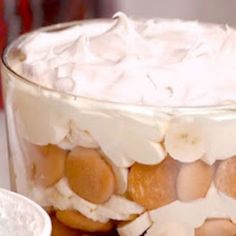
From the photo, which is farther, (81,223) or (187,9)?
(187,9)

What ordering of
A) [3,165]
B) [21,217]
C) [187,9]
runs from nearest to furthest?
[21,217] < [3,165] < [187,9]

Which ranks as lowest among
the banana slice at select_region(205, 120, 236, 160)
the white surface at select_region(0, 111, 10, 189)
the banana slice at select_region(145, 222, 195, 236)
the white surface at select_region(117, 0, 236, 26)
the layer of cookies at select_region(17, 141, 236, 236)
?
the white surface at select_region(0, 111, 10, 189)

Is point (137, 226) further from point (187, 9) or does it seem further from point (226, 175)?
point (187, 9)

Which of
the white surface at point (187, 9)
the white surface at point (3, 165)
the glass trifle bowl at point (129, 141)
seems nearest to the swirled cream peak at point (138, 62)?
the glass trifle bowl at point (129, 141)

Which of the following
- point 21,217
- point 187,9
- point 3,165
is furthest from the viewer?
point 187,9

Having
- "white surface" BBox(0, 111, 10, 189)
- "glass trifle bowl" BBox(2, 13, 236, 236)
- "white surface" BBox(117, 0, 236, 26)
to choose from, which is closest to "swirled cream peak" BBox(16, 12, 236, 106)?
"glass trifle bowl" BBox(2, 13, 236, 236)

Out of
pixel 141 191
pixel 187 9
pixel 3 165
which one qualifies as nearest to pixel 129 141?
pixel 141 191

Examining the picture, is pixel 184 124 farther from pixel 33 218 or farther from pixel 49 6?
pixel 49 6

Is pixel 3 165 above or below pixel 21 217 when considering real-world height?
below

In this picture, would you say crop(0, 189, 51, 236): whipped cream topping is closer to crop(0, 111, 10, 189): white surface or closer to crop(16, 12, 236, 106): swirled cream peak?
crop(16, 12, 236, 106): swirled cream peak

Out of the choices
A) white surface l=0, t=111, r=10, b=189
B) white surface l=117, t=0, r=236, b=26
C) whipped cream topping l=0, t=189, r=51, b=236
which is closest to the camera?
whipped cream topping l=0, t=189, r=51, b=236
